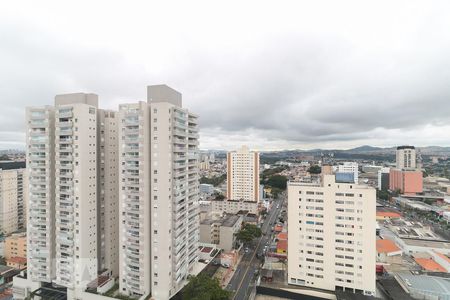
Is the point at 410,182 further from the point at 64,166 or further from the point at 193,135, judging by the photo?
the point at 64,166

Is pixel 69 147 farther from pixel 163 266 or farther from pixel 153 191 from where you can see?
pixel 163 266

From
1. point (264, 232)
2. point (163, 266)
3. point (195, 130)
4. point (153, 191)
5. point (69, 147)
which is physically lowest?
point (264, 232)

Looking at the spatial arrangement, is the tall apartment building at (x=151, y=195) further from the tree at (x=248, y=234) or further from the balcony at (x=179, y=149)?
the tree at (x=248, y=234)

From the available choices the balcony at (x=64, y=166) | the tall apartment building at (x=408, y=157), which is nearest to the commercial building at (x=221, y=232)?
the balcony at (x=64, y=166)

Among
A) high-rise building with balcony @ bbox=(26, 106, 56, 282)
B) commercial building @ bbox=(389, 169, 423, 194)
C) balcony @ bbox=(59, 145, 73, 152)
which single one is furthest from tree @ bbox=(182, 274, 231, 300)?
commercial building @ bbox=(389, 169, 423, 194)

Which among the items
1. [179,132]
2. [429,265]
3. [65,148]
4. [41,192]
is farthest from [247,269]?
[65,148]

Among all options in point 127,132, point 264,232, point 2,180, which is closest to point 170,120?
point 127,132

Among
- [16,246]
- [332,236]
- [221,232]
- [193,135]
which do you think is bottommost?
[16,246]
